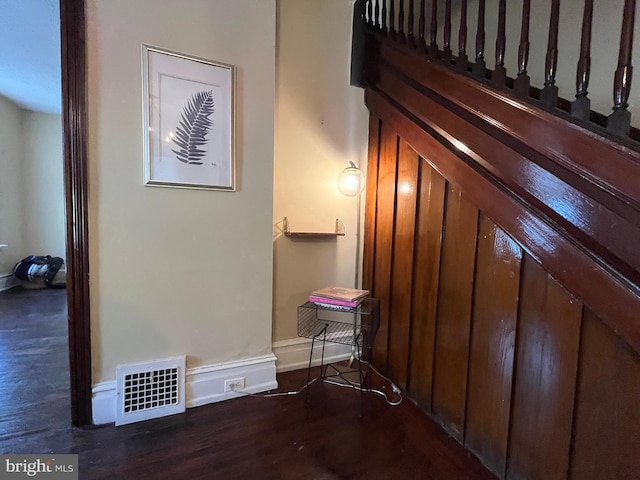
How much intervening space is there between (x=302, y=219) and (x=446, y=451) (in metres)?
1.50

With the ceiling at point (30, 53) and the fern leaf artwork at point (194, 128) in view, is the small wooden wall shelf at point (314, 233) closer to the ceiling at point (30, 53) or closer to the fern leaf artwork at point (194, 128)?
the fern leaf artwork at point (194, 128)

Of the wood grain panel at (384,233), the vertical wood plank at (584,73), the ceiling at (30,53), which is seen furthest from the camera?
the ceiling at (30,53)

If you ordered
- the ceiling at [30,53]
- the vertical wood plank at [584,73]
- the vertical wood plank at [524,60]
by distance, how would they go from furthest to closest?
the ceiling at [30,53]
the vertical wood plank at [524,60]
the vertical wood plank at [584,73]

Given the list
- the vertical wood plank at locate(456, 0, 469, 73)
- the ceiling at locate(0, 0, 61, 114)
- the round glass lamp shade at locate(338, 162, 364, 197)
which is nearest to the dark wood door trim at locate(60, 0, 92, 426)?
the ceiling at locate(0, 0, 61, 114)

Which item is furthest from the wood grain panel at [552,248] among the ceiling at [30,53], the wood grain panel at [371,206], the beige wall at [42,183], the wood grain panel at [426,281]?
the beige wall at [42,183]

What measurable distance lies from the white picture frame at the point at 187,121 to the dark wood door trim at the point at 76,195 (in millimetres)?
259

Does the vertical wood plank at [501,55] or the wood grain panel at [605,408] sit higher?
the vertical wood plank at [501,55]

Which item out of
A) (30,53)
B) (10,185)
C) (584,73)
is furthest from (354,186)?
(10,185)

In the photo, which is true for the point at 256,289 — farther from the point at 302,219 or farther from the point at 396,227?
the point at 396,227

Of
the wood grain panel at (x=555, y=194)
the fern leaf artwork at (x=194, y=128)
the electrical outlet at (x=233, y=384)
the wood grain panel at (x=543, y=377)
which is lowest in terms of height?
the electrical outlet at (x=233, y=384)

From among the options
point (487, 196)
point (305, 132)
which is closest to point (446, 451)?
point (487, 196)

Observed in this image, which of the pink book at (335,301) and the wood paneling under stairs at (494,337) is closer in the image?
the wood paneling under stairs at (494,337)

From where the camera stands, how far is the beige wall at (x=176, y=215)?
1.54 m

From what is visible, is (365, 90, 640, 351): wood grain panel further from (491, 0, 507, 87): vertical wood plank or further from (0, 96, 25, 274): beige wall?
(0, 96, 25, 274): beige wall
